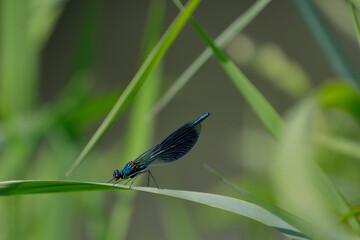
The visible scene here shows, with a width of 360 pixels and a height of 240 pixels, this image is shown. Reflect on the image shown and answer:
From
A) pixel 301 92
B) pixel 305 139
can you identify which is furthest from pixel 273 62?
pixel 305 139

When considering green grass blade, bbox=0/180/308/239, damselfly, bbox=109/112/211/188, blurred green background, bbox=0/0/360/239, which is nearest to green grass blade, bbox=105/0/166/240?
blurred green background, bbox=0/0/360/239

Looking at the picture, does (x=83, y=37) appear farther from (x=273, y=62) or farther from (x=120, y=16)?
(x=120, y=16)

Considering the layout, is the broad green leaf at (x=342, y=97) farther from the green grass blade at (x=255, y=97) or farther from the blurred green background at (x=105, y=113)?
the green grass blade at (x=255, y=97)

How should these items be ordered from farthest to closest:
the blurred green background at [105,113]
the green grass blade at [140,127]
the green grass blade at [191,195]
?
1. the green grass blade at [140,127]
2. the blurred green background at [105,113]
3. the green grass blade at [191,195]

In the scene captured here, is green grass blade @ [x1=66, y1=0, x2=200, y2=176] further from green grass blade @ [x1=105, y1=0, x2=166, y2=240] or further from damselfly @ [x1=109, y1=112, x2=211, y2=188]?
green grass blade @ [x1=105, y1=0, x2=166, y2=240]

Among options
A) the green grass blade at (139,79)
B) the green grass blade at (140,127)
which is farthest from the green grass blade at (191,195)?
the green grass blade at (140,127)

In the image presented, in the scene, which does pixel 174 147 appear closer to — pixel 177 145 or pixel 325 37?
pixel 177 145

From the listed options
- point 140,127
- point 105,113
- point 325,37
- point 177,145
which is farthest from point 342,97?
point 105,113

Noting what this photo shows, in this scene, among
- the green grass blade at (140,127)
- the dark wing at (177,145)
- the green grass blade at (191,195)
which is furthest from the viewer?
the green grass blade at (140,127)
